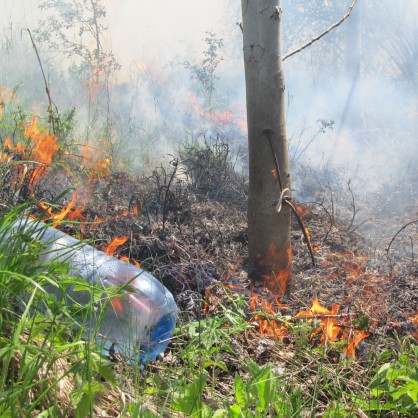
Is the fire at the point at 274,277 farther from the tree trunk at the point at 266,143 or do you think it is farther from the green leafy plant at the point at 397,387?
the green leafy plant at the point at 397,387

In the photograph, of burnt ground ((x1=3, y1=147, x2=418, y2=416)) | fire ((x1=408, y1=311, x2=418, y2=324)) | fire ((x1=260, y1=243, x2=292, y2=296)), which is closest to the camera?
burnt ground ((x1=3, y1=147, x2=418, y2=416))

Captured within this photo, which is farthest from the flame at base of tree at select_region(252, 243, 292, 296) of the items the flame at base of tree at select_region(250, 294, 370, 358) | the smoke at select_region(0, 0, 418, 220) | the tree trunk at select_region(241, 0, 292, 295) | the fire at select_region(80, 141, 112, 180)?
the smoke at select_region(0, 0, 418, 220)

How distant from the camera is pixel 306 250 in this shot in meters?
3.69

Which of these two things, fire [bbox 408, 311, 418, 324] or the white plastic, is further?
fire [bbox 408, 311, 418, 324]

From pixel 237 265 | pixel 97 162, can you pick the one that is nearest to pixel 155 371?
pixel 237 265

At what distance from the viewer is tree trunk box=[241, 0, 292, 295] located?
9.43ft

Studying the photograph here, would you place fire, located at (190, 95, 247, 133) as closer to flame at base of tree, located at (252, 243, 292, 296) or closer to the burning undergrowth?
the burning undergrowth

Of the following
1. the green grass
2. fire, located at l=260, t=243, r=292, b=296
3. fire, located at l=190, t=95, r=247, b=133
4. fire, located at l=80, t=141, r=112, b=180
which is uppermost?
fire, located at l=190, t=95, r=247, b=133

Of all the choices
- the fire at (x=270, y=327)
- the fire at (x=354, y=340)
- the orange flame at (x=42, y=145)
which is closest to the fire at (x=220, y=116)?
the orange flame at (x=42, y=145)

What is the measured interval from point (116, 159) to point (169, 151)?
3.46 feet

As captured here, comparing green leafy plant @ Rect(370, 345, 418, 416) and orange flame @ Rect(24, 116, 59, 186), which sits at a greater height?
orange flame @ Rect(24, 116, 59, 186)

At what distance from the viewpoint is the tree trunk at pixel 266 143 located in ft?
9.43

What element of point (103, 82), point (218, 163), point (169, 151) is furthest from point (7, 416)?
point (103, 82)

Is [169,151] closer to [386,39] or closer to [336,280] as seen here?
[336,280]
